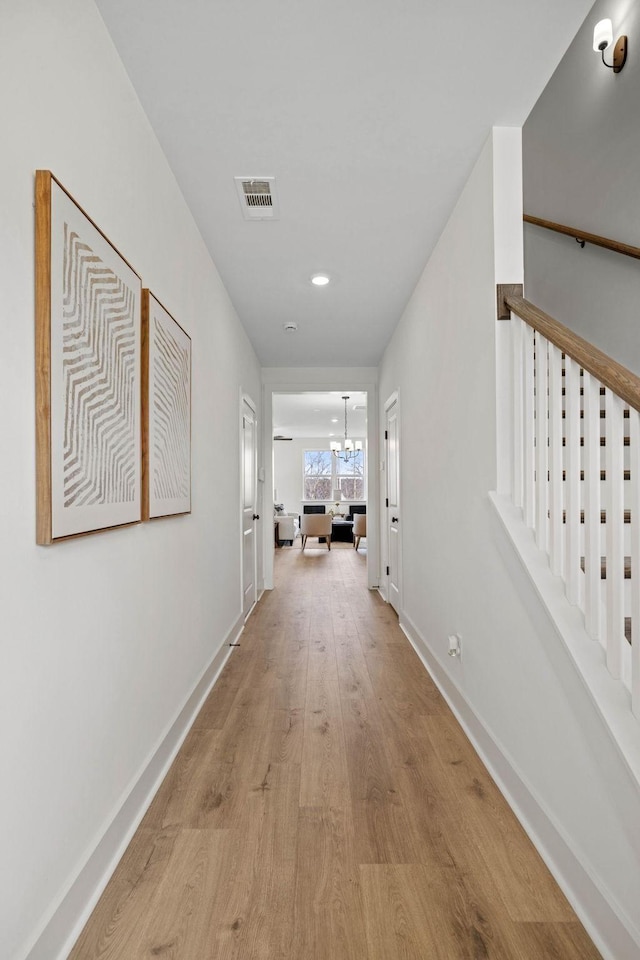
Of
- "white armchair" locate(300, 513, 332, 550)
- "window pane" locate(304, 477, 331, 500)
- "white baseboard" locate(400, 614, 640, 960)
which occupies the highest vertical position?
"window pane" locate(304, 477, 331, 500)

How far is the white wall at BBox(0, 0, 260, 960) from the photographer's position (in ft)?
3.75

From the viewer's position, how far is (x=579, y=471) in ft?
5.24

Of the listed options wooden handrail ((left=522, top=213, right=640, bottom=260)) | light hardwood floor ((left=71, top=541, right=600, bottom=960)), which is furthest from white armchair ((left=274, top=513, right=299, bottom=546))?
wooden handrail ((left=522, top=213, right=640, bottom=260))

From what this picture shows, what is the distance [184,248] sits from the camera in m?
2.69

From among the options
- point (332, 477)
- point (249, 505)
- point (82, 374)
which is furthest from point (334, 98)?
point (332, 477)

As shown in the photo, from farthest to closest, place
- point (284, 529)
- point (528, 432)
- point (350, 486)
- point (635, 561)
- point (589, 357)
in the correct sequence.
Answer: point (350, 486), point (284, 529), point (528, 432), point (589, 357), point (635, 561)

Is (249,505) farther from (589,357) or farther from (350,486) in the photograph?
(350,486)

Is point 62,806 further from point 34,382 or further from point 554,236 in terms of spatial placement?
point 554,236

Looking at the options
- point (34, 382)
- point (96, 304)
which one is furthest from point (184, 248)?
point (34, 382)

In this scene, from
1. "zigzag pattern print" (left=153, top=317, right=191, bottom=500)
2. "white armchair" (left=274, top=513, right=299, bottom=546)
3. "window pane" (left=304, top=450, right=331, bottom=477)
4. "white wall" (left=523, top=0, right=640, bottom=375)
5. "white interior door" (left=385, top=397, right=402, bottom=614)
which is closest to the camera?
"zigzag pattern print" (left=153, top=317, right=191, bottom=500)

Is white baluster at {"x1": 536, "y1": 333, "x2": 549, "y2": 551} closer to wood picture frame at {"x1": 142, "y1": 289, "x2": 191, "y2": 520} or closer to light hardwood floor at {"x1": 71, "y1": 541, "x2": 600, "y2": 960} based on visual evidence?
light hardwood floor at {"x1": 71, "y1": 541, "x2": 600, "y2": 960}

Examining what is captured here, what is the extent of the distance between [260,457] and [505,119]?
4252 mm

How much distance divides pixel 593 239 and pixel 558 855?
287 centimetres

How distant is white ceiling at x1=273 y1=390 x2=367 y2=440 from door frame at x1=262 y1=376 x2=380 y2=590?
1345mm
